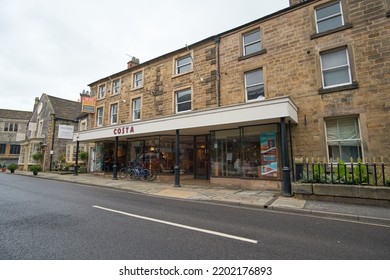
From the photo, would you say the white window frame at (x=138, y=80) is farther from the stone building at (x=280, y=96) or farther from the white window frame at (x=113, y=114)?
the stone building at (x=280, y=96)

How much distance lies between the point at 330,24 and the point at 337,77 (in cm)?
288

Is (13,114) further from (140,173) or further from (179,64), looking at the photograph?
(179,64)

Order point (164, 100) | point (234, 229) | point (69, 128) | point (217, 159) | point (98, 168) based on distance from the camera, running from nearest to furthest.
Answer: point (234, 229), point (217, 159), point (164, 100), point (98, 168), point (69, 128)

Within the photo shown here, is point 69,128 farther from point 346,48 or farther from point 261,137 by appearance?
point 346,48

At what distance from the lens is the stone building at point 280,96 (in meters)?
8.99

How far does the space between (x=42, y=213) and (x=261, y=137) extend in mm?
9557

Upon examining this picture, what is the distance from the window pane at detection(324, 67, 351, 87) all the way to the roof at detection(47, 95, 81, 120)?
1100 inches

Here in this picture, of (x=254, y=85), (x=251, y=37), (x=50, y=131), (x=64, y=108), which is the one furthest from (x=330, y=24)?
(x=64, y=108)

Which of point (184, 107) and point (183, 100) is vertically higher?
point (183, 100)

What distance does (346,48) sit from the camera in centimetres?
973

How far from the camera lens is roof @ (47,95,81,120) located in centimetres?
2695

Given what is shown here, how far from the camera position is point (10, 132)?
4144 cm

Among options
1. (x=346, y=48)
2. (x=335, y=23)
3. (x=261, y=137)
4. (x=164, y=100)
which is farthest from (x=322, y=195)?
(x=164, y=100)

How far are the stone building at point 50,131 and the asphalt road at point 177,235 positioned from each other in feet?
71.1
